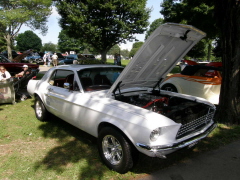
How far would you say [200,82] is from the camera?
257 inches

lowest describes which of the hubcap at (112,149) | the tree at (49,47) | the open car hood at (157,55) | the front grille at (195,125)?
the hubcap at (112,149)

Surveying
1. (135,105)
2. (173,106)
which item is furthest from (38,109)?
(173,106)

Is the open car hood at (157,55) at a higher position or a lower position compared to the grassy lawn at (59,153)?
higher

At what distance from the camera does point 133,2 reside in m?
17.2

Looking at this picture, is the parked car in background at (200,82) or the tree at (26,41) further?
the tree at (26,41)

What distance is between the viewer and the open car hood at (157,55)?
336cm

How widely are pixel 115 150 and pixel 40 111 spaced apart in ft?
10.1

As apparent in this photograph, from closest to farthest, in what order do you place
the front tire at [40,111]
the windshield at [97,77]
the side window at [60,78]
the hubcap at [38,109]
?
the windshield at [97,77], the side window at [60,78], the front tire at [40,111], the hubcap at [38,109]

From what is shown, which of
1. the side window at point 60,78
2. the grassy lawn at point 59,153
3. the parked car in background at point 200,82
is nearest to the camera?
the grassy lawn at point 59,153

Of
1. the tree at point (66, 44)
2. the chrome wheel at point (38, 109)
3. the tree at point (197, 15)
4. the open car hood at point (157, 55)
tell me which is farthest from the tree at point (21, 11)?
the tree at point (66, 44)

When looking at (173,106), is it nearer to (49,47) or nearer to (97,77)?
(97,77)

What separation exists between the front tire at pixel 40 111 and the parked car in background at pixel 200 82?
4213 millimetres

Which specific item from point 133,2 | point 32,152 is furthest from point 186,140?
point 133,2

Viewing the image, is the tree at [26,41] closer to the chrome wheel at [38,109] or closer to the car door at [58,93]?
the chrome wheel at [38,109]
